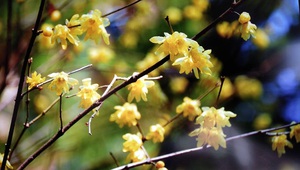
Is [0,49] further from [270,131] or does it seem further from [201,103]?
[270,131]

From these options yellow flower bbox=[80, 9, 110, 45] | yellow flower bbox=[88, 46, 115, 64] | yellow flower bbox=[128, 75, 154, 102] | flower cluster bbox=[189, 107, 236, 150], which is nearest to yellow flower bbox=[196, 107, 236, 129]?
flower cluster bbox=[189, 107, 236, 150]

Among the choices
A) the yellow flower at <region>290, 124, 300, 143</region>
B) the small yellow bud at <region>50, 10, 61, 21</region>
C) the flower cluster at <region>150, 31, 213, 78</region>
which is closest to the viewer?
the flower cluster at <region>150, 31, 213, 78</region>

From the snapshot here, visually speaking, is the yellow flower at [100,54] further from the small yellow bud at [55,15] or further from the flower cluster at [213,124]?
the flower cluster at [213,124]

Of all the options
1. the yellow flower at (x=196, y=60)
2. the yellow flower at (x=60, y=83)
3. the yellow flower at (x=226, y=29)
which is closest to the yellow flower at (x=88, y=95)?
the yellow flower at (x=60, y=83)

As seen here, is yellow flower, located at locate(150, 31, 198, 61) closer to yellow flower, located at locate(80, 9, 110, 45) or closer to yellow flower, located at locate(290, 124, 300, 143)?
yellow flower, located at locate(80, 9, 110, 45)

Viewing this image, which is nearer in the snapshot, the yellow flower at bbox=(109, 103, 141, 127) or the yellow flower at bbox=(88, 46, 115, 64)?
the yellow flower at bbox=(109, 103, 141, 127)
